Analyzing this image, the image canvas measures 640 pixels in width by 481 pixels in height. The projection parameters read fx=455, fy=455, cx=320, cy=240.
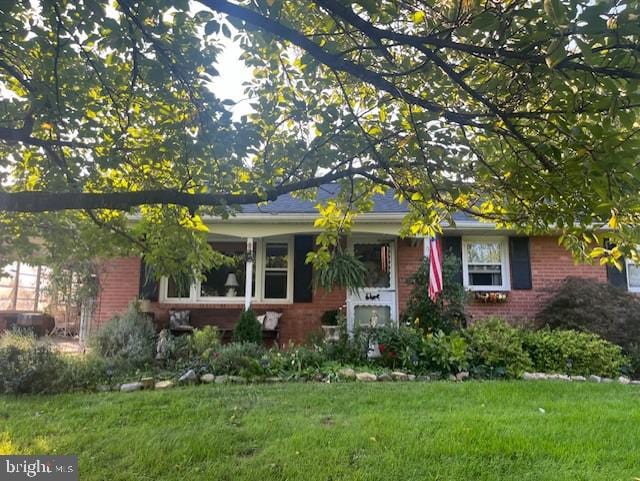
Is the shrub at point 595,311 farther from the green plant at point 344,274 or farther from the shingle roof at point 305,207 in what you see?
the green plant at point 344,274

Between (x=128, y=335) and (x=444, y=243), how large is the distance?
698 centimetres

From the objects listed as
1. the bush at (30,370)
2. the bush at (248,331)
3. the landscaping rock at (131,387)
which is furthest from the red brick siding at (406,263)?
the bush at (30,370)

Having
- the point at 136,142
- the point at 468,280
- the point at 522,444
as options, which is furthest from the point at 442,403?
the point at 468,280

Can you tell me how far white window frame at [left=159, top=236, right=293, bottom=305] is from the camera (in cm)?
1069

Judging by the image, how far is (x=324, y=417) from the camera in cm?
477

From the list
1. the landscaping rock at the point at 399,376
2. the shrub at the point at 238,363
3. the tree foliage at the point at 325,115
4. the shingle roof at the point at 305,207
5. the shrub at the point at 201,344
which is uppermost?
the shingle roof at the point at 305,207

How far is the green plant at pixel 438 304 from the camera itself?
28.5ft

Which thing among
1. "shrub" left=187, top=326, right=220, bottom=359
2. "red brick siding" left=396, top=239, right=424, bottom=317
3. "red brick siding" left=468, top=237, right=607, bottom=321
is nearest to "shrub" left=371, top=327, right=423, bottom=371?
"red brick siding" left=396, top=239, right=424, bottom=317

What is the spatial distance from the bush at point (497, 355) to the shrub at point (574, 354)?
27 cm

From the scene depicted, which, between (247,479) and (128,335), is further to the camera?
(128,335)

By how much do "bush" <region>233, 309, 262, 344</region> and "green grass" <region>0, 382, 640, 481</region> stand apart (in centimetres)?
258

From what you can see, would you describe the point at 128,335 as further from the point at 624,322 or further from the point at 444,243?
the point at 624,322

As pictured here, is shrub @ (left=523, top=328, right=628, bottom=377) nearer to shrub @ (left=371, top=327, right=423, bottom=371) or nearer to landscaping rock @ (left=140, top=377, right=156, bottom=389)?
shrub @ (left=371, top=327, right=423, bottom=371)

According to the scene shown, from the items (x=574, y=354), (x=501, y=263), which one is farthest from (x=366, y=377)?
(x=501, y=263)
